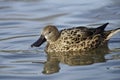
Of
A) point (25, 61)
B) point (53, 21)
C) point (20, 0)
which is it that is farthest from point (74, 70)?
point (20, 0)

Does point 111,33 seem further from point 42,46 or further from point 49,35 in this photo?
point 42,46

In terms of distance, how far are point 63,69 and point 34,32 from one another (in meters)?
3.09

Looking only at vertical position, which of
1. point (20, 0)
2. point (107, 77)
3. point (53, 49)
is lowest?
point (107, 77)

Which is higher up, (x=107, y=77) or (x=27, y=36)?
(x=27, y=36)

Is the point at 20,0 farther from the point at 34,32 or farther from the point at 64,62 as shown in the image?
the point at 64,62

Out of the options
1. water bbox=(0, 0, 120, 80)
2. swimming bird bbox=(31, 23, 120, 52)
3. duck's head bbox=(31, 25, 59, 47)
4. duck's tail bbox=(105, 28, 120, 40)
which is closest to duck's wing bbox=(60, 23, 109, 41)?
swimming bird bbox=(31, 23, 120, 52)

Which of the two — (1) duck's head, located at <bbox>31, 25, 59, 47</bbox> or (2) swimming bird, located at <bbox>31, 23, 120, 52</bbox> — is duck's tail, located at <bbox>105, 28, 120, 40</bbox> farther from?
(1) duck's head, located at <bbox>31, 25, 59, 47</bbox>

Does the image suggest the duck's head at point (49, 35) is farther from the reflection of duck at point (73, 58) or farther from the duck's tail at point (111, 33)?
the duck's tail at point (111, 33)

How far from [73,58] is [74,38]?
77 cm

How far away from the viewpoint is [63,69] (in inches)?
439

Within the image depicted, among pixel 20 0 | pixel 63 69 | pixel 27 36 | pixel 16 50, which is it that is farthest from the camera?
pixel 20 0

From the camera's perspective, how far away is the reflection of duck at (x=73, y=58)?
37.9 ft

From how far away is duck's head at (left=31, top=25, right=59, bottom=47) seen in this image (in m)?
13.0

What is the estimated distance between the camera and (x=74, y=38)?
42.0 ft
